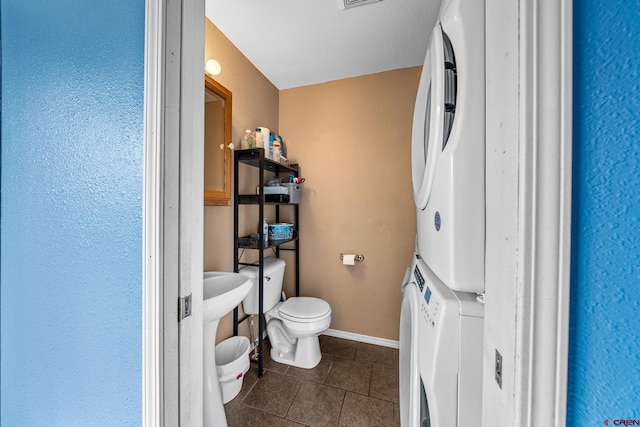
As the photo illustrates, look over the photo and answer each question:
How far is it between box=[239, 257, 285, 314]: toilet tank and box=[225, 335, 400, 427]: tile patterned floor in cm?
44

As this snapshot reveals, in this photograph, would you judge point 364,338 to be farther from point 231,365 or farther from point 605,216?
point 605,216

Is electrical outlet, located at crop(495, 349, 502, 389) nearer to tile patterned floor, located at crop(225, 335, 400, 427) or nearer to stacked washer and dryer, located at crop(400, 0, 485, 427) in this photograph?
stacked washer and dryer, located at crop(400, 0, 485, 427)

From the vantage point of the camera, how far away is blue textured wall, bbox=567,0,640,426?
0.30 metres

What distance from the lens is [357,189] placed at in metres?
2.04

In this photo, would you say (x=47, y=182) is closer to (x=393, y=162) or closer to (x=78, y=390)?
(x=78, y=390)

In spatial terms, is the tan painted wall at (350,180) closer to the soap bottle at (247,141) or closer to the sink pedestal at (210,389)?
the soap bottle at (247,141)

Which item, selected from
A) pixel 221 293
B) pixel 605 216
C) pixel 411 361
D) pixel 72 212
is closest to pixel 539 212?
pixel 605 216

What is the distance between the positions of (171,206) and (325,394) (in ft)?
4.96

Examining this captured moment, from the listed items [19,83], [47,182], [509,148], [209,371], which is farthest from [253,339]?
[509,148]

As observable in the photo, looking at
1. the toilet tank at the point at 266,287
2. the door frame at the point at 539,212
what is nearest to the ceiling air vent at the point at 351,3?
the door frame at the point at 539,212

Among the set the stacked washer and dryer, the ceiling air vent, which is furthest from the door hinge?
the ceiling air vent

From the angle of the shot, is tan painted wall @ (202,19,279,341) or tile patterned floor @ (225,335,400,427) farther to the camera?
tan painted wall @ (202,19,279,341)

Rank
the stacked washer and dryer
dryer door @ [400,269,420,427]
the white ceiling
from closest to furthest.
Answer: the stacked washer and dryer → dryer door @ [400,269,420,427] → the white ceiling

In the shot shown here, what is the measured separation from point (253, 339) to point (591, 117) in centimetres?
215
